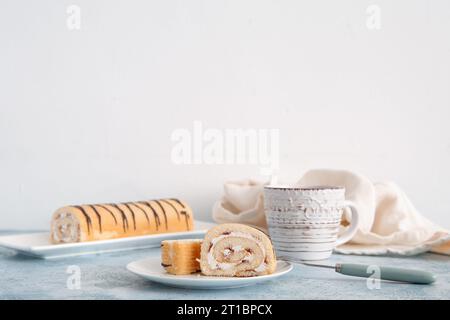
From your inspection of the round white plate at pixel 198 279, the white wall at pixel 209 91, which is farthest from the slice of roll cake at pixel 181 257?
the white wall at pixel 209 91

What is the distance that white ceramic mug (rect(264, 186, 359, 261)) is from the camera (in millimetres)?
1179

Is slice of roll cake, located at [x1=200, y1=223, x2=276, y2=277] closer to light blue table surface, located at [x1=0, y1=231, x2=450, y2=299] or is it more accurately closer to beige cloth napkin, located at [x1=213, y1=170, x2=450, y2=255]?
light blue table surface, located at [x1=0, y1=231, x2=450, y2=299]

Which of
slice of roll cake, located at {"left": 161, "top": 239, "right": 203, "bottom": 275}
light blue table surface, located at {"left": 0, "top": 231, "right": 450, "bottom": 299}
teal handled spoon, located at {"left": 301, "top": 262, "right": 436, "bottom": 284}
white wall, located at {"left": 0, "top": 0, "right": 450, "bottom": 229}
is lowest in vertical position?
light blue table surface, located at {"left": 0, "top": 231, "right": 450, "bottom": 299}

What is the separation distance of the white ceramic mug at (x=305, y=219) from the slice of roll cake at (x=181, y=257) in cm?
23

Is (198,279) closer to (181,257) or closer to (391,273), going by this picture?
(181,257)

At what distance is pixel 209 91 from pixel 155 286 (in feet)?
2.68

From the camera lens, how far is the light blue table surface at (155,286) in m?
0.91

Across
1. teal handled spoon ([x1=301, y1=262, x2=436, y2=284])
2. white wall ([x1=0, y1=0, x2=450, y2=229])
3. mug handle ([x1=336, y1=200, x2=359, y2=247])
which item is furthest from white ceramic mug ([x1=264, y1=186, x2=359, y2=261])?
white wall ([x1=0, y1=0, x2=450, y2=229])

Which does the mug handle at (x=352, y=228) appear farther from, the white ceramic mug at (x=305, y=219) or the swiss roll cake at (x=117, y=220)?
the swiss roll cake at (x=117, y=220)

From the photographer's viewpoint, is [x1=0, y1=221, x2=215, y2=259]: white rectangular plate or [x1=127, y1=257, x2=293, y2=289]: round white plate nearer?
[x1=127, y1=257, x2=293, y2=289]: round white plate

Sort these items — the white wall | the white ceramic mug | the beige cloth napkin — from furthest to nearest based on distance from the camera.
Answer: the white wall → the beige cloth napkin → the white ceramic mug

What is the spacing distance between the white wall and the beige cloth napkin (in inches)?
A: 8.0

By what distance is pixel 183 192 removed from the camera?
1.72m
